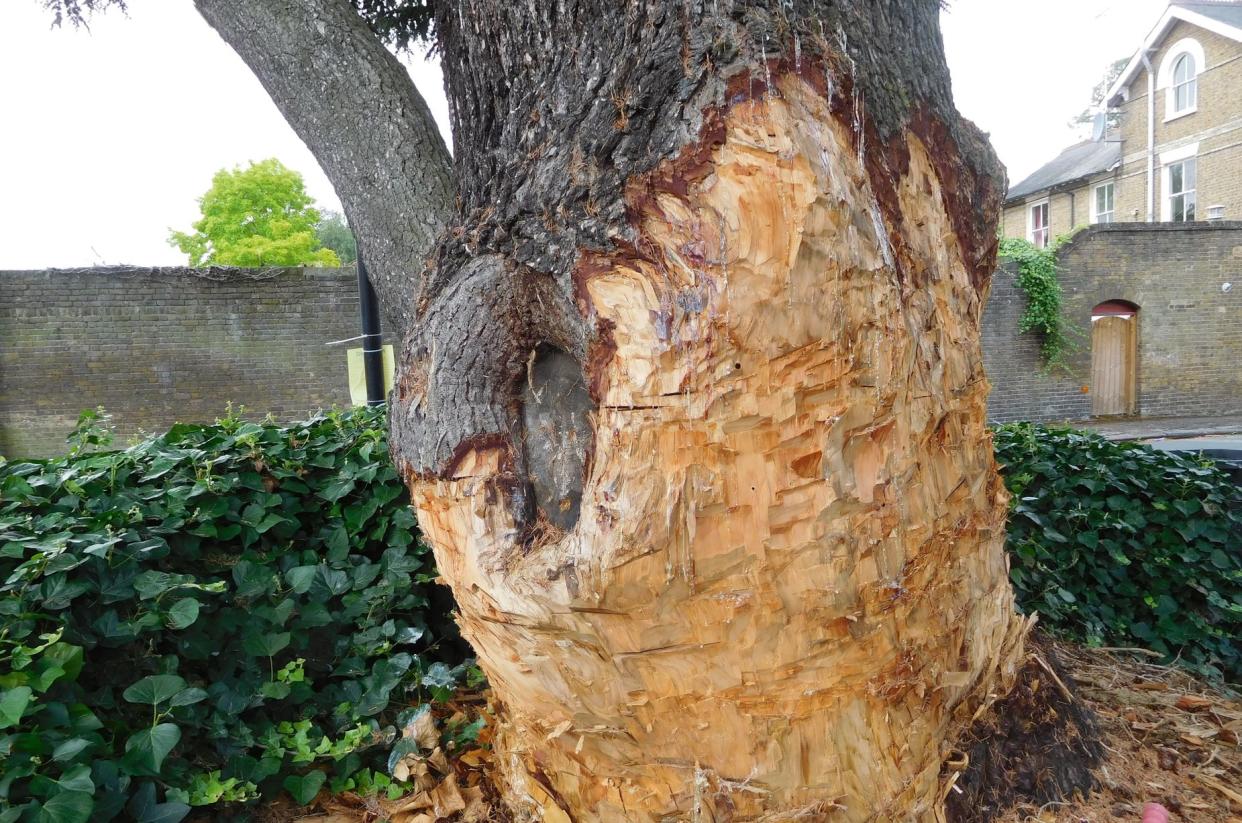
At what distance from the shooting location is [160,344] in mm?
11578

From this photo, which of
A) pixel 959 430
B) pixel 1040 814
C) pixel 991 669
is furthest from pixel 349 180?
pixel 1040 814

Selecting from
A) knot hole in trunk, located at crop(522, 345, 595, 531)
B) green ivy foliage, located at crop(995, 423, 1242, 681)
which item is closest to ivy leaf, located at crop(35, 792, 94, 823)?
knot hole in trunk, located at crop(522, 345, 595, 531)

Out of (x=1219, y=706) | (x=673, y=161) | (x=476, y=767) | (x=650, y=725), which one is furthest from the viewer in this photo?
(x=1219, y=706)

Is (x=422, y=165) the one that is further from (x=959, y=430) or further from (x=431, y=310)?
(x=959, y=430)

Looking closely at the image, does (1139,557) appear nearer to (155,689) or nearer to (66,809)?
(155,689)

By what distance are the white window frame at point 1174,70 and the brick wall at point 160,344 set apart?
2323cm

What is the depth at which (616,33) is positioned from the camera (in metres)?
1.74

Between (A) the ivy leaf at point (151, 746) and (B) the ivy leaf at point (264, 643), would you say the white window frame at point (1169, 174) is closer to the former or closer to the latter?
(B) the ivy leaf at point (264, 643)

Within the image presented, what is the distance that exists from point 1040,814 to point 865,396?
1.22 meters

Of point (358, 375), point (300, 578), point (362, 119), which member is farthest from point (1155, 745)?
point (358, 375)

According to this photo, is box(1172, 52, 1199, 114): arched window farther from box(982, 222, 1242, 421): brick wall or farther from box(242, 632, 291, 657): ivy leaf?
box(242, 632, 291, 657): ivy leaf

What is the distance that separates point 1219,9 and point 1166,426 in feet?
46.3

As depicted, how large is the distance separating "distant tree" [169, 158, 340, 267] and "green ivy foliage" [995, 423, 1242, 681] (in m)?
33.4

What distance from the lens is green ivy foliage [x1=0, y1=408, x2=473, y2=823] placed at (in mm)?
1896
